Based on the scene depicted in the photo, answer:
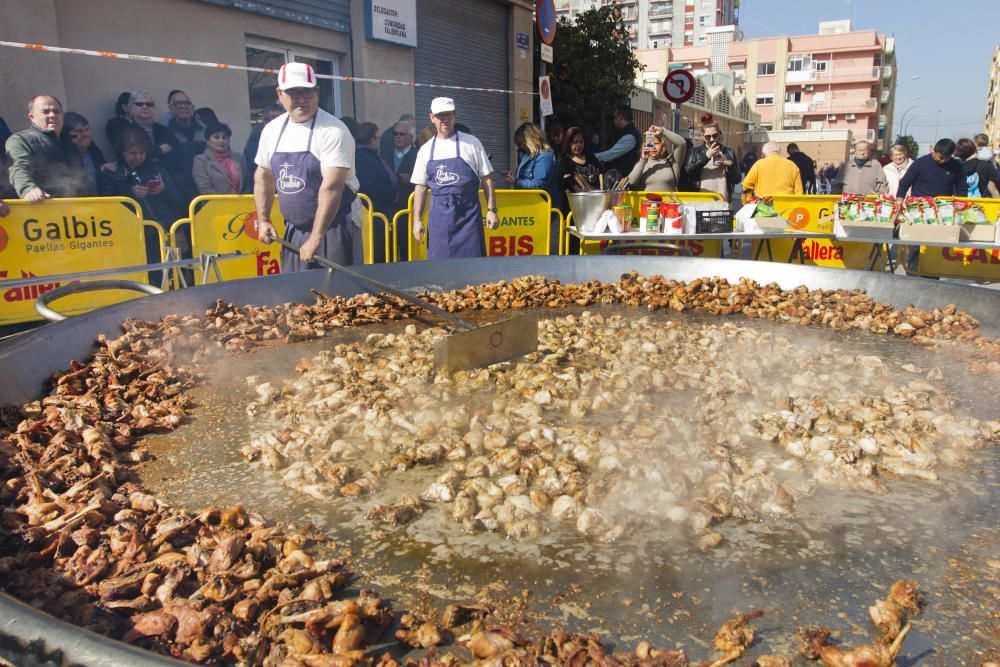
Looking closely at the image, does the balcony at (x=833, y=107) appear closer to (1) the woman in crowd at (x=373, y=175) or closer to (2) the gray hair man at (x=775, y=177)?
(2) the gray hair man at (x=775, y=177)

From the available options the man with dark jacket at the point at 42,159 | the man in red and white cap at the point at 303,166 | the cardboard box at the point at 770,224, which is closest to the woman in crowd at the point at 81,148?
the man with dark jacket at the point at 42,159

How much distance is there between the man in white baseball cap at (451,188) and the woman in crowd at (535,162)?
6.04ft

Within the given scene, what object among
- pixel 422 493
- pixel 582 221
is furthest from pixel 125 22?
pixel 422 493

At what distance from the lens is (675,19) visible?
91750 millimetres

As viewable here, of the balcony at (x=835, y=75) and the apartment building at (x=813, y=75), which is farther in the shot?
the balcony at (x=835, y=75)

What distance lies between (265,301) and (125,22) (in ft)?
18.0

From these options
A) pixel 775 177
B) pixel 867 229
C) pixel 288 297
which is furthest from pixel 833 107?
pixel 288 297

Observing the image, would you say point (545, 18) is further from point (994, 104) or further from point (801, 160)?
point (994, 104)

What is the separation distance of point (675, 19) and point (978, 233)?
94925 millimetres

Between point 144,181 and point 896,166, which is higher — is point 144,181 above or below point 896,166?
below

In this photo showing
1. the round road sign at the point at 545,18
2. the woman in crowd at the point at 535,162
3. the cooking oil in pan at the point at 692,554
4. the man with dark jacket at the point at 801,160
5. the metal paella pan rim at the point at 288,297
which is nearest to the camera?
the metal paella pan rim at the point at 288,297

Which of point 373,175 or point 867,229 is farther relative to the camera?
point 373,175

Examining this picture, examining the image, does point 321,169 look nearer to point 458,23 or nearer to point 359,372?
point 359,372

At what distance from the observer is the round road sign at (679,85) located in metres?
9.23
